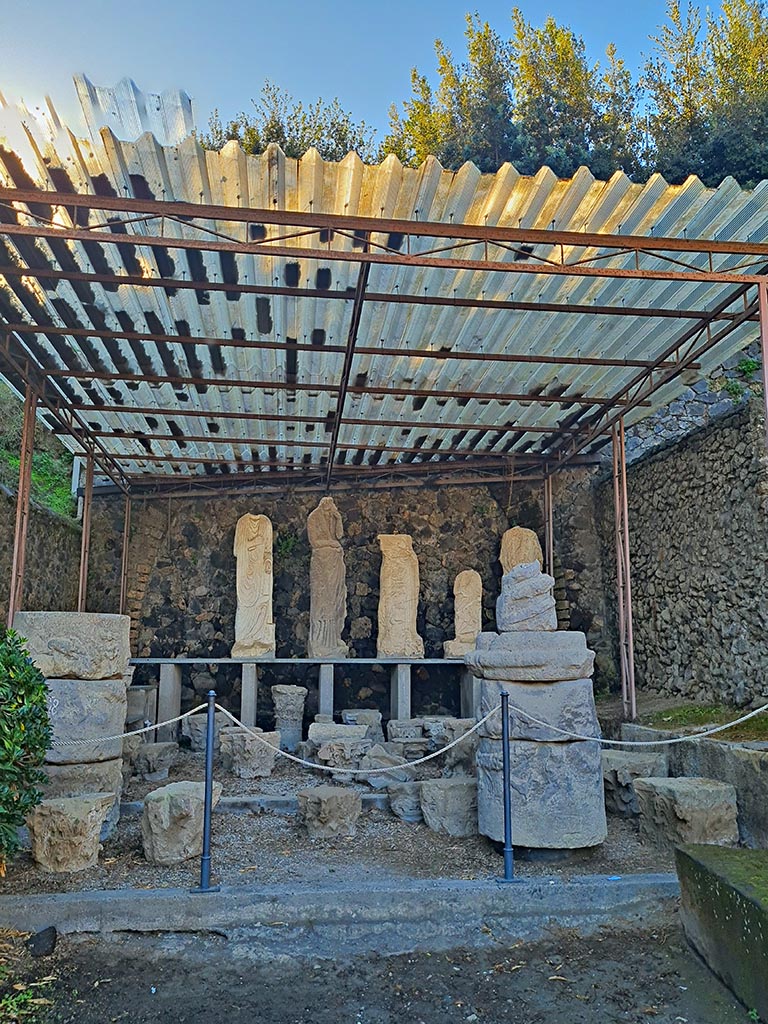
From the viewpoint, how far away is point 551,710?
17.0 feet

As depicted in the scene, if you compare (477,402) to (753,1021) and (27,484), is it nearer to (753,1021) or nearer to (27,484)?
(27,484)

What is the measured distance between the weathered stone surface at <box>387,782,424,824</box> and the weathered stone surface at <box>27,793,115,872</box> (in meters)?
2.52

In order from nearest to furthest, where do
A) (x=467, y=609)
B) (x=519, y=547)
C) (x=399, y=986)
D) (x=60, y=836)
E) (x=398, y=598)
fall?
(x=399, y=986) → (x=60, y=836) → (x=398, y=598) → (x=467, y=609) → (x=519, y=547)

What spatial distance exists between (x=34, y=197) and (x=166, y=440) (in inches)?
205

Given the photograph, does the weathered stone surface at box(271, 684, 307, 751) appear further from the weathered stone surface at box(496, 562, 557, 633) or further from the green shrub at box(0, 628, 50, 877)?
the green shrub at box(0, 628, 50, 877)

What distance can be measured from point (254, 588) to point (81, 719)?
5216 millimetres

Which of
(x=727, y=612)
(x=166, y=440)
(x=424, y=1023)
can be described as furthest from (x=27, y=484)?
(x=727, y=612)

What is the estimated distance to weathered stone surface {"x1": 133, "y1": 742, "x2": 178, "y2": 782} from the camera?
778cm

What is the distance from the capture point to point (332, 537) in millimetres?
11164

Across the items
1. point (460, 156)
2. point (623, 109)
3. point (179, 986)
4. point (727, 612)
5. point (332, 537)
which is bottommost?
point (179, 986)

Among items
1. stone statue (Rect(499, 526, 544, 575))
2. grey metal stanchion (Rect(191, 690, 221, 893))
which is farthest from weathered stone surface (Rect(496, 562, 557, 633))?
stone statue (Rect(499, 526, 544, 575))

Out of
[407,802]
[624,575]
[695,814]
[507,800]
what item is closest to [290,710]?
[407,802]

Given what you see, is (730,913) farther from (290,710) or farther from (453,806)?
(290,710)

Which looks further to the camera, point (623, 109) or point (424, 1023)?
point (623, 109)
